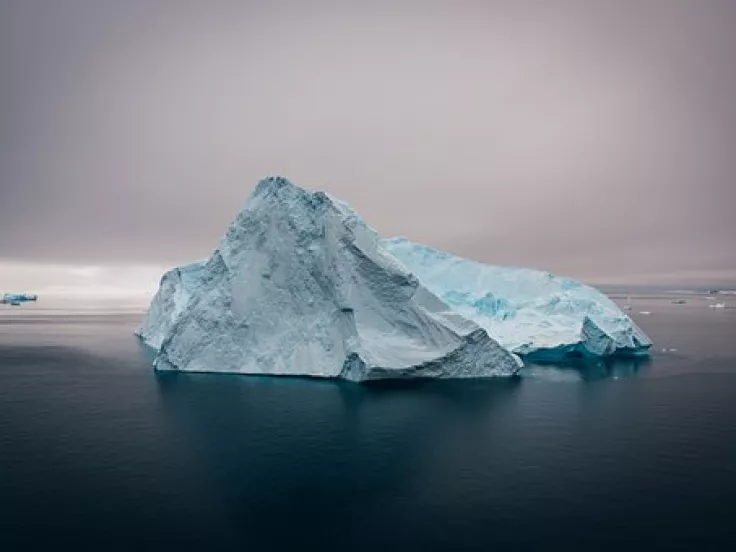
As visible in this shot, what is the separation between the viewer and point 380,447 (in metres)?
18.4

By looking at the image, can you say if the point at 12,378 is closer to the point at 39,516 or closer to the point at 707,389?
the point at 39,516

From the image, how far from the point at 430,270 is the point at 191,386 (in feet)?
81.3

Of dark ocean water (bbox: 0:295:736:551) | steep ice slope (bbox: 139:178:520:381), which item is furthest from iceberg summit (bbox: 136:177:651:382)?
dark ocean water (bbox: 0:295:736:551)

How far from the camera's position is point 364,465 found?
1670cm

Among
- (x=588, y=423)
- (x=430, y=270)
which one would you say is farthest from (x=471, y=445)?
(x=430, y=270)

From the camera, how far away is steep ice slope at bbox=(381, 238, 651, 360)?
39188 mm

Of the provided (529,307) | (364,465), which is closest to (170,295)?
(529,307)

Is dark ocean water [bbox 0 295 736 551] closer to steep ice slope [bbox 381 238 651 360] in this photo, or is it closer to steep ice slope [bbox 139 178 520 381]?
steep ice slope [bbox 139 178 520 381]

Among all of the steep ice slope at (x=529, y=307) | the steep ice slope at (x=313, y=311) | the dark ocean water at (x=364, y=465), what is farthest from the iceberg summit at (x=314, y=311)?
the steep ice slope at (x=529, y=307)

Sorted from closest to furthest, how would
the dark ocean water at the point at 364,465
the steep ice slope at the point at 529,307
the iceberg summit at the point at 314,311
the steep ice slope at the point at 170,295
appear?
1. the dark ocean water at the point at 364,465
2. the iceberg summit at the point at 314,311
3. the steep ice slope at the point at 529,307
4. the steep ice slope at the point at 170,295

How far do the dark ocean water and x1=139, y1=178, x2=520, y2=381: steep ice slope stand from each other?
4.73 ft

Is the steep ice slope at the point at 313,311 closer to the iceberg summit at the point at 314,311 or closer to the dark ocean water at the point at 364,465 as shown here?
the iceberg summit at the point at 314,311

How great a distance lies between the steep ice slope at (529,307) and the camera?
39.2 m

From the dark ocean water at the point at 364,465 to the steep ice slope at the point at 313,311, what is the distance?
56.7 inches
